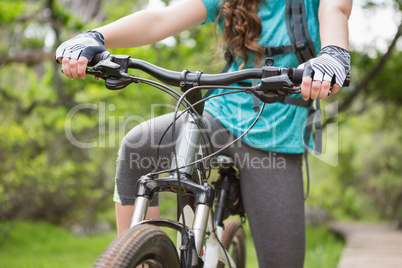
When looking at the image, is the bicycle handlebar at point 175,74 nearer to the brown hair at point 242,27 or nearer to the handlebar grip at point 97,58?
the handlebar grip at point 97,58

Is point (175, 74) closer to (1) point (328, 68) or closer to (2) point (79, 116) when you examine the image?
(1) point (328, 68)

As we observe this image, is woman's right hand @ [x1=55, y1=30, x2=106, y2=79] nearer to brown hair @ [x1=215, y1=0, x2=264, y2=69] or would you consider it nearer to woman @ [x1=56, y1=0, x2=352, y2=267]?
woman @ [x1=56, y1=0, x2=352, y2=267]

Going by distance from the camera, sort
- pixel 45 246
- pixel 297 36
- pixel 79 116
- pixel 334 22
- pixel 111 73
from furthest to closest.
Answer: pixel 45 246
pixel 79 116
pixel 297 36
pixel 334 22
pixel 111 73

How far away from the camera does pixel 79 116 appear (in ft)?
22.1

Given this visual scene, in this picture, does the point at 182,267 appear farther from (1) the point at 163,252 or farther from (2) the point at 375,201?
(2) the point at 375,201

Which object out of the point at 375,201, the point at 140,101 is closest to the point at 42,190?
the point at 140,101

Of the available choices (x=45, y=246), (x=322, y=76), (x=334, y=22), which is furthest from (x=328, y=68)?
(x=45, y=246)

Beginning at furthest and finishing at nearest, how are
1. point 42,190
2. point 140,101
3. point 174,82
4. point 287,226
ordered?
point 42,190
point 140,101
point 287,226
point 174,82

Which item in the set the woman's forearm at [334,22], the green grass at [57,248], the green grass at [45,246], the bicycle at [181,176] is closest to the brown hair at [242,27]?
the woman's forearm at [334,22]

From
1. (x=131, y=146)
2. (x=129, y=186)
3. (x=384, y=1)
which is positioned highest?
(x=384, y=1)

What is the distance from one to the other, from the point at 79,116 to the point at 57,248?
2143 mm

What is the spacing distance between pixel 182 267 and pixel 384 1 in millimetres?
5313

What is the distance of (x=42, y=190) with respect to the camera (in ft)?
21.7

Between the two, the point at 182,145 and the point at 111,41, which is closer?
the point at 182,145
